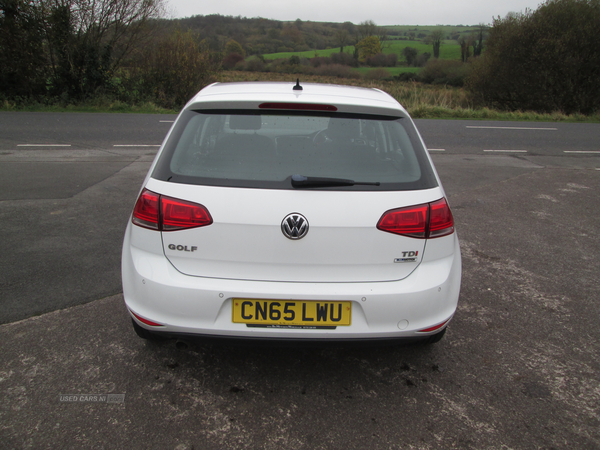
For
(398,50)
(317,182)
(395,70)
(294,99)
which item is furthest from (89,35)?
(398,50)

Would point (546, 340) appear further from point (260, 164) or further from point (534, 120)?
point (534, 120)

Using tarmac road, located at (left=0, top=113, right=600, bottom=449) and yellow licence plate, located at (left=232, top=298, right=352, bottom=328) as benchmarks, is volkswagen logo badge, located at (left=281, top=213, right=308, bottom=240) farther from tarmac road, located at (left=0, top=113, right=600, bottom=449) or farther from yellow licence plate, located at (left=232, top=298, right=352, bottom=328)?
tarmac road, located at (left=0, top=113, right=600, bottom=449)

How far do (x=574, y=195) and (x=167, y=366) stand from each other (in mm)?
6791

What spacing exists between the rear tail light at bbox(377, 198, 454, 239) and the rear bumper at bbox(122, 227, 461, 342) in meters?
0.18

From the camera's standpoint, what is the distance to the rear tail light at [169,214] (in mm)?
2291

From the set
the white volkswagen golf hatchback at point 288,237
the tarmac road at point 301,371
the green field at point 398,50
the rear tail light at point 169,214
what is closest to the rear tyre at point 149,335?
the white volkswagen golf hatchback at point 288,237

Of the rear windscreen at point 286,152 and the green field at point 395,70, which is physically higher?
the green field at point 395,70

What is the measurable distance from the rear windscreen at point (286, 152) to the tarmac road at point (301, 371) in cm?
117

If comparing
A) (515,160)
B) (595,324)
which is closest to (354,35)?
(515,160)

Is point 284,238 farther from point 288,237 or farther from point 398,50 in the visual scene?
point 398,50

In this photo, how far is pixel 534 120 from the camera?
1822cm

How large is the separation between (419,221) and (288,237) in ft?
2.27

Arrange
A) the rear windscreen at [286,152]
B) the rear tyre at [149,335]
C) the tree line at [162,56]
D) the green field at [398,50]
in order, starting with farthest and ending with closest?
the green field at [398,50]
the tree line at [162,56]
the rear tyre at [149,335]
the rear windscreen at [286,152]

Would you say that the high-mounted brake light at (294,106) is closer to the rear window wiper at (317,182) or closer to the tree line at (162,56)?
the rear window wiper at (317,182)
